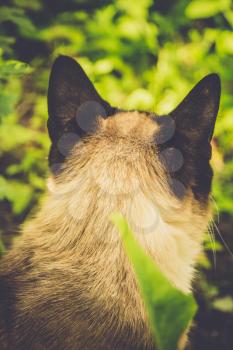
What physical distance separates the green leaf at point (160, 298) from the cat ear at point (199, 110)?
0.94 metres

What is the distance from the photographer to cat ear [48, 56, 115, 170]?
1.99 m

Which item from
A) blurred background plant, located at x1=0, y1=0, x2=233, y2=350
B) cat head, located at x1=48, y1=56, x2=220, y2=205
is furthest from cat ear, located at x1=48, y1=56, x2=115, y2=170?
blurred background plant, located at x1=0, y1=0, x2=233, y2=350

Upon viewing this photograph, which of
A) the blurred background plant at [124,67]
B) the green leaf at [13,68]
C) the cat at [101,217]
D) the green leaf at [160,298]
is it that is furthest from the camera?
the blurred background plant at [124,67]

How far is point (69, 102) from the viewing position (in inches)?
79.5

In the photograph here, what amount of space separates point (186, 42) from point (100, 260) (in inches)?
129

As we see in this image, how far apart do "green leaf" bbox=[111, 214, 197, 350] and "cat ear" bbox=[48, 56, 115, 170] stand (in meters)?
1.02

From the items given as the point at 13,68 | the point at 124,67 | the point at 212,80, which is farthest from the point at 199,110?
the point at 124,67

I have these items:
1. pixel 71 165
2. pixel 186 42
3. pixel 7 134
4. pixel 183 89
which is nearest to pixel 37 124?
pixel 7 134

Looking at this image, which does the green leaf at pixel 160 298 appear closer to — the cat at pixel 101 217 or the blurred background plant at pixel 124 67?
the cat at pixel 101 217

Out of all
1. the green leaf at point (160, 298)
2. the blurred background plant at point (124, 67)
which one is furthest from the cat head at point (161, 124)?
the blurred background plant at point (124, 67)

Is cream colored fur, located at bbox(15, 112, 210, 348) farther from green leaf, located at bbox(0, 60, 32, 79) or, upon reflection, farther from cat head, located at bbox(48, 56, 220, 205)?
green leaf, located at bbox(0, 60, 32, 79)

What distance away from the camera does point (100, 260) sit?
1.66 m

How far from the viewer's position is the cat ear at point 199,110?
6.06ft

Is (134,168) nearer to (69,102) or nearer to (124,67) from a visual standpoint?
(69,102)
